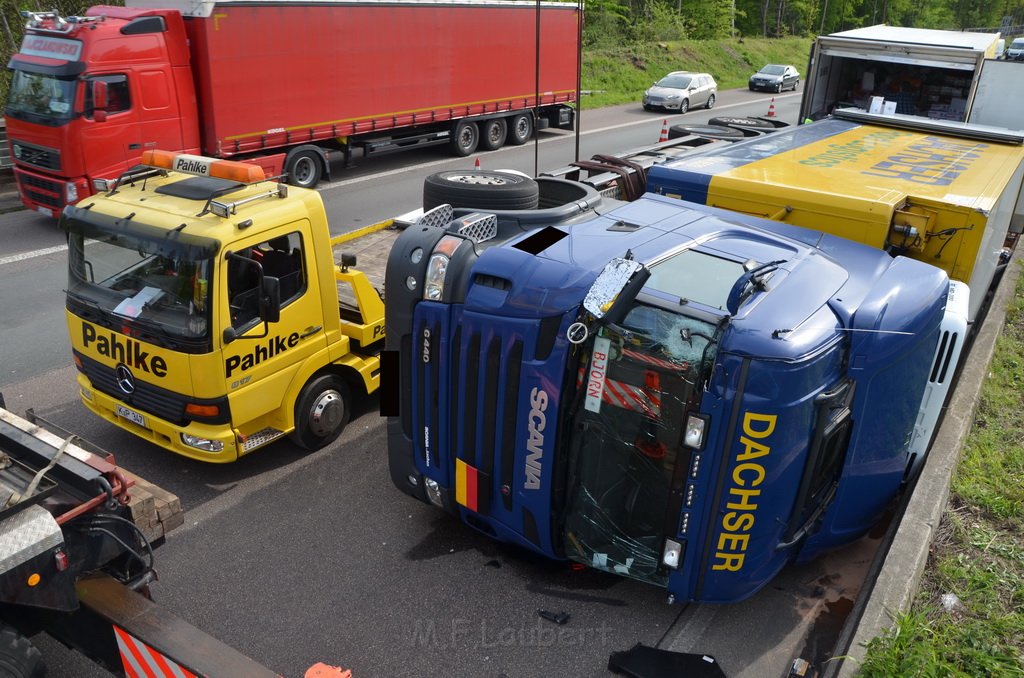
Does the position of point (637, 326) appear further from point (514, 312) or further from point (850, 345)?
point (850, 345)

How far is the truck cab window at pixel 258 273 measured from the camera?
18.1 feet

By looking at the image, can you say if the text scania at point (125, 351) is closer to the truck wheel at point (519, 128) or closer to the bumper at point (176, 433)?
the bumper at point (176, 433)

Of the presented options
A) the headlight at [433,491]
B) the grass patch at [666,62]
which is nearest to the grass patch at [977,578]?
the headlight at [433,491]

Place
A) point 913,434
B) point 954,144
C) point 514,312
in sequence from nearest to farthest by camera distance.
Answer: point 514,312, point 913,434, point 954,144

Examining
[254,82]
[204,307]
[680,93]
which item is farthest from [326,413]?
[680,93]

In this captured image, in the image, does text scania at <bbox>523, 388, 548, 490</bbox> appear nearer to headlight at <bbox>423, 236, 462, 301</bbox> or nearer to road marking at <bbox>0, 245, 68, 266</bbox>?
headlight at <bbox>423, 236, 462, 301</bbox>

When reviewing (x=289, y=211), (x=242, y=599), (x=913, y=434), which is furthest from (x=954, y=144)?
(x=242, y=599)

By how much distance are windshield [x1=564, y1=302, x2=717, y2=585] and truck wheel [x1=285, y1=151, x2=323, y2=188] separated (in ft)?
38.3

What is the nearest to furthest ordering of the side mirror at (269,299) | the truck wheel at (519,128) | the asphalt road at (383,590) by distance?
the asphalt road at (383,590)
the side mirror at (269,299)
the truck wheel at (519,128)

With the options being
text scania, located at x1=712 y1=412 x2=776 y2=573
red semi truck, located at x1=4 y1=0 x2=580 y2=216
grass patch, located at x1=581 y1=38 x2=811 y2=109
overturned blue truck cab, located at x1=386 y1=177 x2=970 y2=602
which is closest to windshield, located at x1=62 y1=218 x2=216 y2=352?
overturned blue truck cab, located at x1=386 y1=177 x2=970 y2=602

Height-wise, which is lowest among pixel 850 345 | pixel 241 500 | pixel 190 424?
pixel 241 500

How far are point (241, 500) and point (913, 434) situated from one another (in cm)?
467

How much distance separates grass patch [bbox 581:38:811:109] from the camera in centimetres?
3170

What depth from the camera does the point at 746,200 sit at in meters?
6.16
